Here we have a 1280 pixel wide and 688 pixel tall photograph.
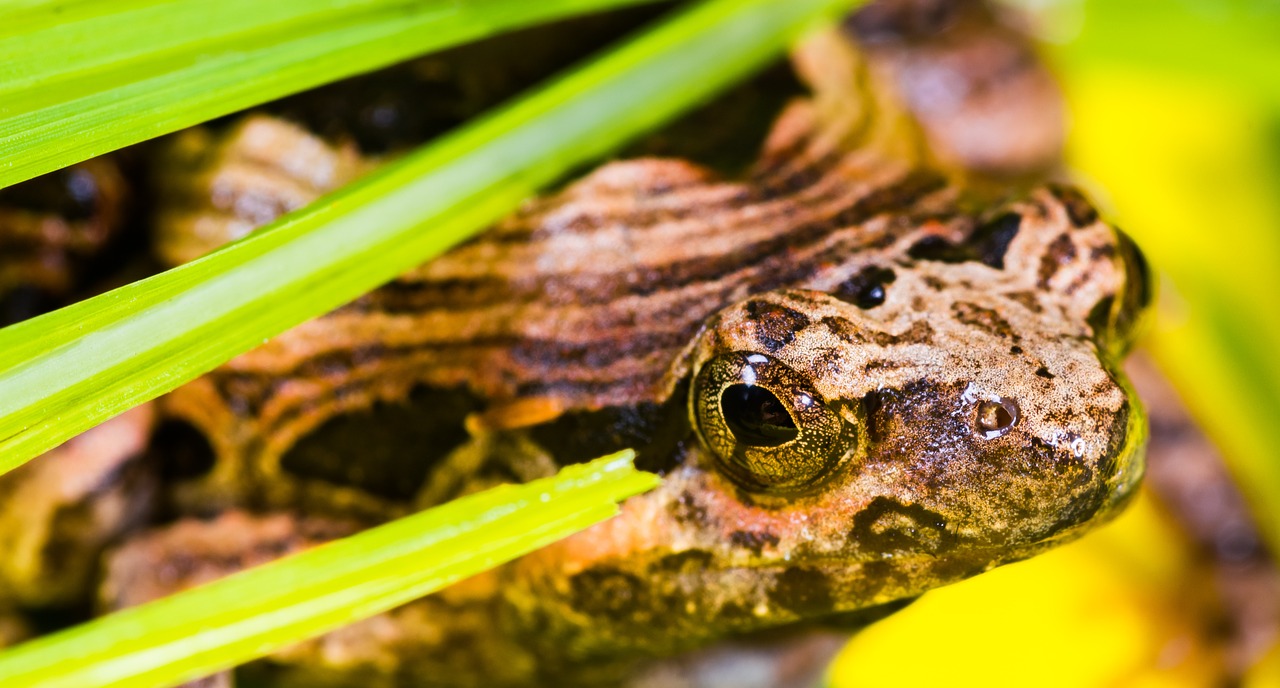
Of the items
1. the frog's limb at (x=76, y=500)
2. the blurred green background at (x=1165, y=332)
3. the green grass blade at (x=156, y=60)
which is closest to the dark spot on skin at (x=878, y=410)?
the green grass blade at (x=156, y=60)

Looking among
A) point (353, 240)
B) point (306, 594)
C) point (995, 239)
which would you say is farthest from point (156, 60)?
point (995, 239)

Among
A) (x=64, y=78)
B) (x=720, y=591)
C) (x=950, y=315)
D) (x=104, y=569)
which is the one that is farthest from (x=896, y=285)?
(x=104, y=569)

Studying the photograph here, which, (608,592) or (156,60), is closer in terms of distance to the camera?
(156,60)

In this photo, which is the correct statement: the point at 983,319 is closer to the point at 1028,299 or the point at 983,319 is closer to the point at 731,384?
the point at 1028,299

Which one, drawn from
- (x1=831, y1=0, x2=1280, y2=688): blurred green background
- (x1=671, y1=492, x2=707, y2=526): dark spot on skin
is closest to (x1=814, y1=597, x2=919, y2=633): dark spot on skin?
(x1=671, y1=492, x2=707, y2=526): dark spot on skin

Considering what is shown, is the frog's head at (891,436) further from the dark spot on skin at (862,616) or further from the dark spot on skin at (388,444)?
the dark spot on skin at (388,444)

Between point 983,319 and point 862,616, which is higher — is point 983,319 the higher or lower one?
the higher one

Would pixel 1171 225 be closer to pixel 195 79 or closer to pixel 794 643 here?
pixel 794 643
